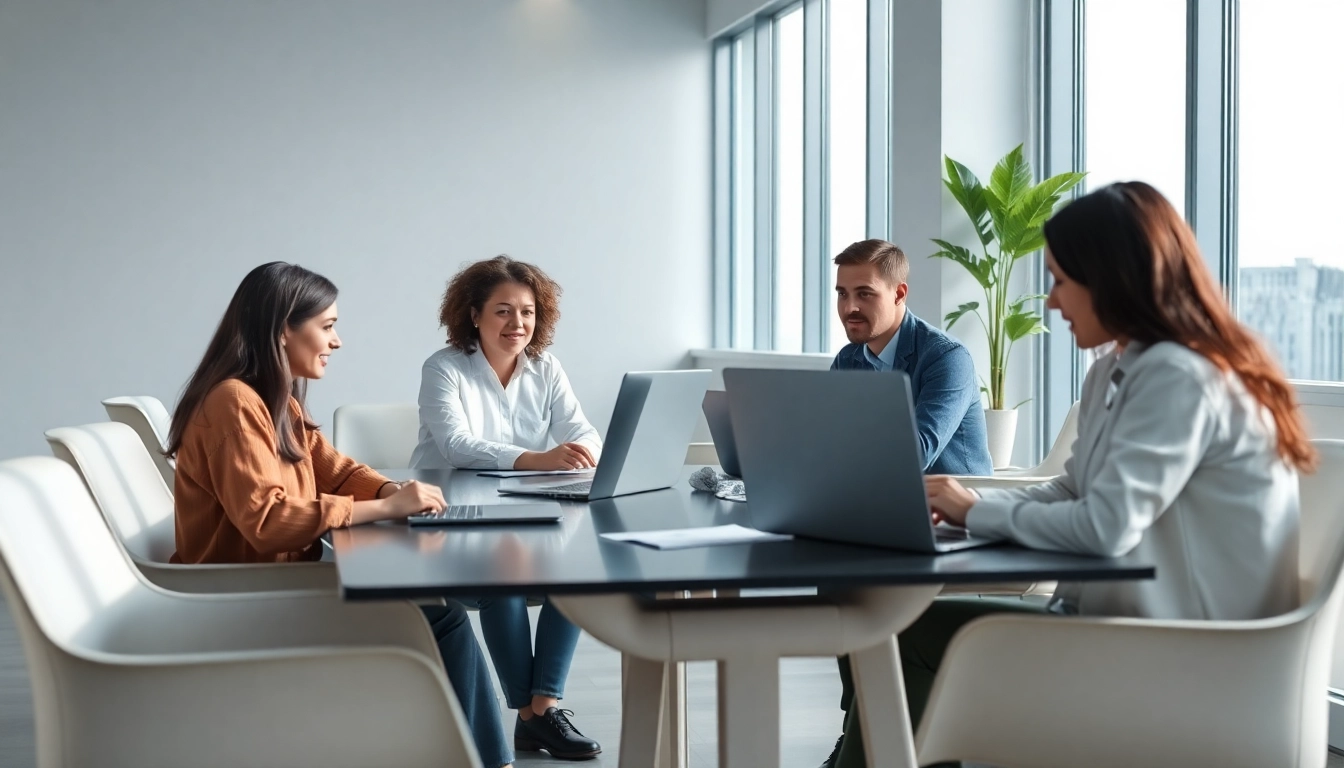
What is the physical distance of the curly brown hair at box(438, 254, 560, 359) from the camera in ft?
12.1

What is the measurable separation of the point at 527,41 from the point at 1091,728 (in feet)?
19.4

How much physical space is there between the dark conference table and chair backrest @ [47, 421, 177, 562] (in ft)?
2.32

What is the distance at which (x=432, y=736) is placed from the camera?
1.65 m

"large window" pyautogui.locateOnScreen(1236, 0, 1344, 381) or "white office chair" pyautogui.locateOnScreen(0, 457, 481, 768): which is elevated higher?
"large window" pyautogui.locateOnScreen(1236, 0, 1344, 381)

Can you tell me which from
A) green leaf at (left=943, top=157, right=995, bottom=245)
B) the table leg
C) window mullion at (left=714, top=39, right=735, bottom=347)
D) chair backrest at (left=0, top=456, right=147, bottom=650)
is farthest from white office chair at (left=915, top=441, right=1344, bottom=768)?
window mullion at (left=714, top=39, right=735, bottom=347)

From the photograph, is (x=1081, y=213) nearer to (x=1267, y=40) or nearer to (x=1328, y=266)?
(x=1328, y=266)

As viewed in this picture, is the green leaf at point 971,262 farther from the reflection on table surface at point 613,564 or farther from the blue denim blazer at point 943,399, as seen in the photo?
the reflection on table surface at point 613,564

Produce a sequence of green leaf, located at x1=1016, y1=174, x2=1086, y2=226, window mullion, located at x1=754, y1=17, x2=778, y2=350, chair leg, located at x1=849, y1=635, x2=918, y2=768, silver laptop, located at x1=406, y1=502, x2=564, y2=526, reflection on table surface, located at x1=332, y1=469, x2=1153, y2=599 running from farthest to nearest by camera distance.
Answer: window mullion, located at x1=754, y1=17, x2=778, y2=350 → green leaf, located at x1=1016, y1=174, x2=1086, y2=226 → silver laptop, located at x1=406, y1=502, x2=564, y2=526 → chair leg, located at x1=849, y1=635, x2=918, y2=768 → reflection on table surface, located at x1=332, y1=469, x2=1153, y2=599

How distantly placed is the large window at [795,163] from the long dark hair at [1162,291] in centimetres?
396

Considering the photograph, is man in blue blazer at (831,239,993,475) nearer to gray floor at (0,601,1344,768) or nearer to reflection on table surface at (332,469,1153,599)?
gray floor at (0,601,1344,768)

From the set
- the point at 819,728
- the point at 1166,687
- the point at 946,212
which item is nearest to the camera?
the point at 1166,687

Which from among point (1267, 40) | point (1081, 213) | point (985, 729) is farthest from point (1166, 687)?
point (1267, 40)

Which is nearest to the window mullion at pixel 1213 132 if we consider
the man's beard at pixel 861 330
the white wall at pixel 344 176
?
the man's beard at pixel 861 330

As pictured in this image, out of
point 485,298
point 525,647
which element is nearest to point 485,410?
point 485,298
